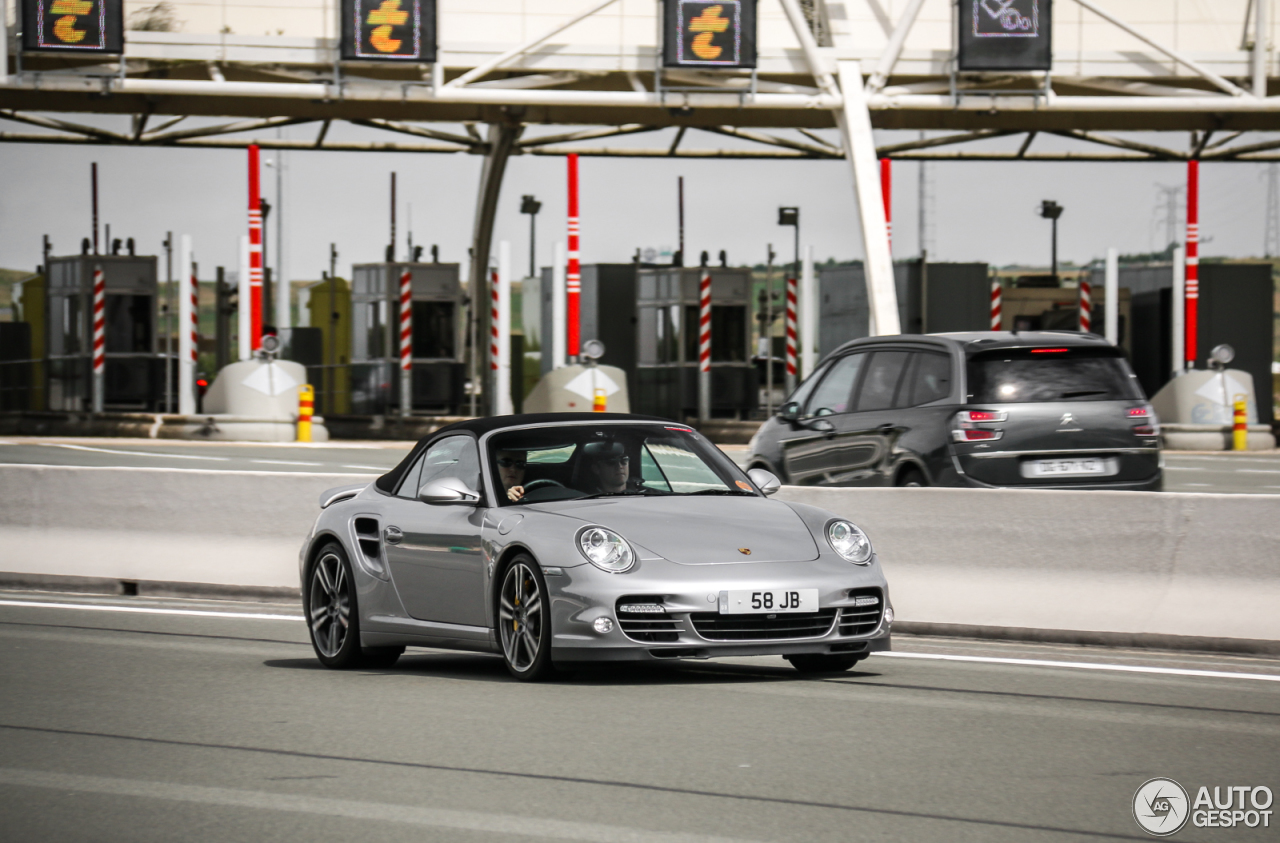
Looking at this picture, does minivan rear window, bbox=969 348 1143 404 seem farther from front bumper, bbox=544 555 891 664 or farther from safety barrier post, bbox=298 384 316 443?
safety barrier post, bbox=298 384 316 443

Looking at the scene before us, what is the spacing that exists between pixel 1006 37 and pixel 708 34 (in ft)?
15.6

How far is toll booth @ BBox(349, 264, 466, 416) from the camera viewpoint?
37375 millimetres

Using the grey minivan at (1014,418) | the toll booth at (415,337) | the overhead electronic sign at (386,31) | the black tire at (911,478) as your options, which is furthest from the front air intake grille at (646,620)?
the toll booth at (415,337)

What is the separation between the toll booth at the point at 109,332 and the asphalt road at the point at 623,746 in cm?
2765

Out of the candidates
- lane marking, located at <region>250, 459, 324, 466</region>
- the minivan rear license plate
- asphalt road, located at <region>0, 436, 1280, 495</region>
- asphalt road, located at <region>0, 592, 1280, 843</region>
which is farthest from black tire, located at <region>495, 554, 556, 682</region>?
lane marking, located at <region>250, 459, 324, 466</region>

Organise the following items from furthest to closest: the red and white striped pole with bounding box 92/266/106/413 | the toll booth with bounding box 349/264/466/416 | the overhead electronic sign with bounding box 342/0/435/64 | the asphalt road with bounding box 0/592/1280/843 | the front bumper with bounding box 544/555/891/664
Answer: the toll booth with bounding box 349/264/466/416 → the red and white striped pole with bounding box 92/266/106/413 → the overhead electronic sign with bounding box 342/0/435/64 → the front bumper with bounding box 544/555/891/664 → the asphalt road with bounding box 0/592/1280/843

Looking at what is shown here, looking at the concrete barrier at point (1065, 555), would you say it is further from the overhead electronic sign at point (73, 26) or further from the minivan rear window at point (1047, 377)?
the overhead electronic sign at point (73, 26)

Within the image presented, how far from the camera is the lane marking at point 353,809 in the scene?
5.29 meters

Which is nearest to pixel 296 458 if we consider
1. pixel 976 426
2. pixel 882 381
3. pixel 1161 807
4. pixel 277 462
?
pixel 277 462

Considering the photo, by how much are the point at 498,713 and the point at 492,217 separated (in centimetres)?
3516

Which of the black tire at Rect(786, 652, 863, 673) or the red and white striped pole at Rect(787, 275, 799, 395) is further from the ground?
the red and white striped pole at Rect(787, 275, 799, 395)

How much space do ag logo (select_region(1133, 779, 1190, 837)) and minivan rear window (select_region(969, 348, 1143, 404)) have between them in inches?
276

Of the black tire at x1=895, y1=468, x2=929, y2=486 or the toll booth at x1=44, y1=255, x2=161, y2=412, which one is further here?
the toll booth at x1=44, y1=255, x2=161, y2=412

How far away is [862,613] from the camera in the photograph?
8.28 meters
